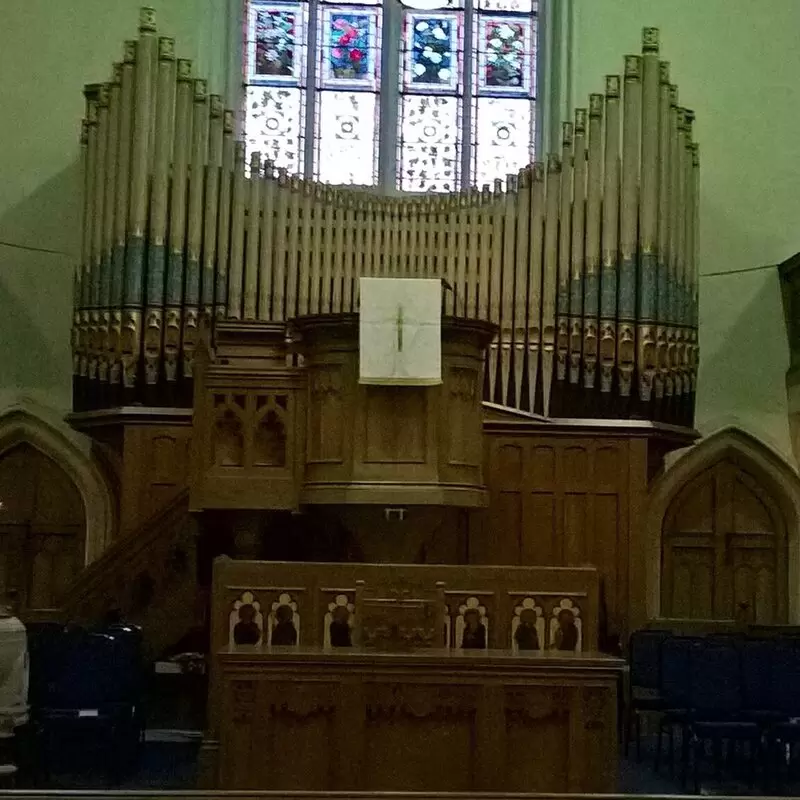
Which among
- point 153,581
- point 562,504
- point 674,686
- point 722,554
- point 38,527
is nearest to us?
point 674,686

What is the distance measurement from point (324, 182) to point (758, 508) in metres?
5.30

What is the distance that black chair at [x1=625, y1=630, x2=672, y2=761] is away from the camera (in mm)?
9203

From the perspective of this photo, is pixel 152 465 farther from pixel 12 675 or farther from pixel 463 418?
pixel 12 675

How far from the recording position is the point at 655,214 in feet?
40.1

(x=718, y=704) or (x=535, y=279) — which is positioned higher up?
(x=535, y=279)

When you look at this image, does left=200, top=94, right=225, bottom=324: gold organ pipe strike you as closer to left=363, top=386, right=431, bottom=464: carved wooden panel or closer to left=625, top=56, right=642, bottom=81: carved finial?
left=363, top=386, right=431, bottom=464: carved wooden panel

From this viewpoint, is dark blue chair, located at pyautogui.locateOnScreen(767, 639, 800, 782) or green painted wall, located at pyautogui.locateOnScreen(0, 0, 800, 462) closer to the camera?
dark blue chair, located at pyautogui.locateOnScreen(767, 639, 800, 782)

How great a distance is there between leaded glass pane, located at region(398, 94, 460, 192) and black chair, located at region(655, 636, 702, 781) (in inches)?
255

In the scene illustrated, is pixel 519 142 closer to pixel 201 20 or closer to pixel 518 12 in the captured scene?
pixel 518 12

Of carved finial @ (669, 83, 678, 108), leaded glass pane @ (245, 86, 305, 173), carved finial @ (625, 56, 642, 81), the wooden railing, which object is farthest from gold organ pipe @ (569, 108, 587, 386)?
the wooden railing

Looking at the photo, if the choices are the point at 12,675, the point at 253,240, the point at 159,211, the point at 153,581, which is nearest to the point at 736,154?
the point at 253,240

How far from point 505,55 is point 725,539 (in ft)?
17.8

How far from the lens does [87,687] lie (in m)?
8.01

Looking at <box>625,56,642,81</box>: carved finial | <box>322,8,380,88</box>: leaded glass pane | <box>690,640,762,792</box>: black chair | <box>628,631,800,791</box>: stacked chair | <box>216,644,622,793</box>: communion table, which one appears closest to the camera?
<box>216,644,622,793</box>: communion table
